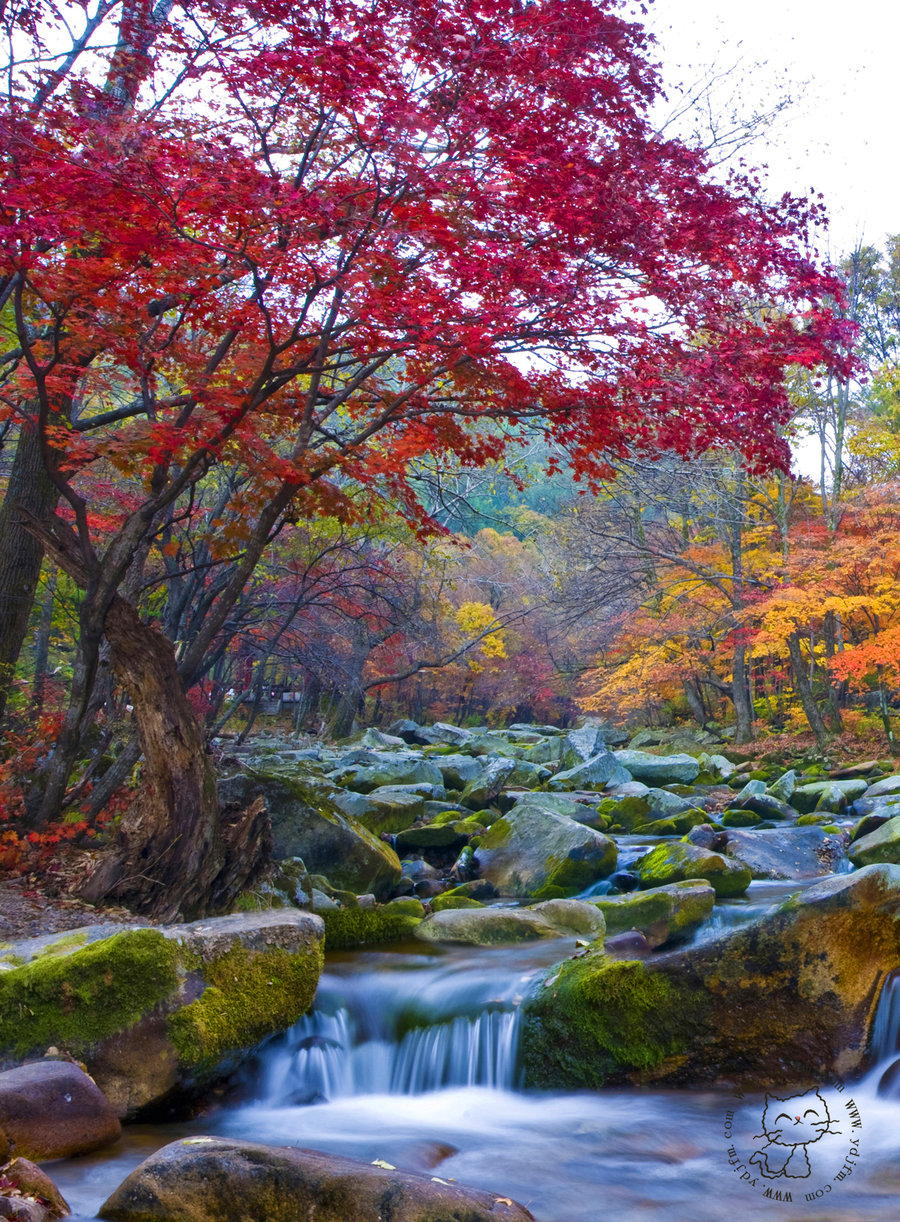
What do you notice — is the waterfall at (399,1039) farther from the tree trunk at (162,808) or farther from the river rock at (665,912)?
the tree trunk at (162,808)

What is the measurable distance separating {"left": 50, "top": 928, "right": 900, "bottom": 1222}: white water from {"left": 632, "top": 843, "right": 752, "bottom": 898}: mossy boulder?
2.51m

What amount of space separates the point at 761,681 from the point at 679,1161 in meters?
26.4

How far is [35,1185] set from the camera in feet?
9.61

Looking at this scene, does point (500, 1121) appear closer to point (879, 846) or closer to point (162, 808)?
point (162, 808)

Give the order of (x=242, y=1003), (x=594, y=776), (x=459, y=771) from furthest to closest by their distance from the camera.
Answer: (x=594, y=776) < (x=459, y=771) < (x=242, y=1003)

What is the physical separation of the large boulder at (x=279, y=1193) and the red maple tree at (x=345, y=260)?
3.53 meters

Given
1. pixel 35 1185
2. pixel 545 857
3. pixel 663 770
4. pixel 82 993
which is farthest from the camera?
pixel 663 770

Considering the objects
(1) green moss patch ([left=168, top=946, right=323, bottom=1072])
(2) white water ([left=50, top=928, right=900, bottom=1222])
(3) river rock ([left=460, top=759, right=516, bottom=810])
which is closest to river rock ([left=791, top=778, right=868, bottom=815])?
(3) river rock ([left=460, top=759, right=516, bottom=810])

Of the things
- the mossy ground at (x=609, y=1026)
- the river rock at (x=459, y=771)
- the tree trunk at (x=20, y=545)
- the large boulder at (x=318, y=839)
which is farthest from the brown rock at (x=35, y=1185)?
the river rock at (x=459, y=771)

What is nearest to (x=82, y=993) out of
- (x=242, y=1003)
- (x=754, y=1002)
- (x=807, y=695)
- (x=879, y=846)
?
(x=242, y=1003)

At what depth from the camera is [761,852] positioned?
374 inches

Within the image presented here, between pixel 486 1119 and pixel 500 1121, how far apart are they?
0.29 ft

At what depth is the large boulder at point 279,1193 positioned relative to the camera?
2.88 meters

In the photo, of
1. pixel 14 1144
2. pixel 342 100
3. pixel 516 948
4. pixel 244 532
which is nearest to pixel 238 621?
pixel 244 532
